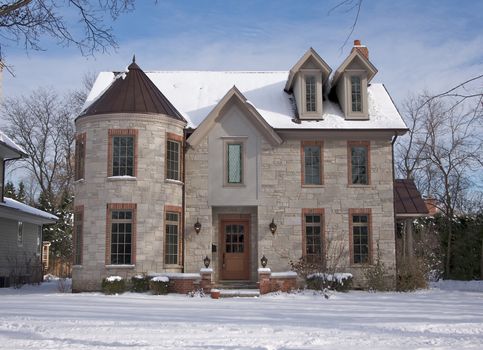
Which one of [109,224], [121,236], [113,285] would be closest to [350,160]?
[121,236]

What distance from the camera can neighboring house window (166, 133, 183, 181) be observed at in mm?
20172

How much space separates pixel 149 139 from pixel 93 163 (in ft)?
6.68

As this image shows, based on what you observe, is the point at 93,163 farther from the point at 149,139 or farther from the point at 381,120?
the point at 381,120

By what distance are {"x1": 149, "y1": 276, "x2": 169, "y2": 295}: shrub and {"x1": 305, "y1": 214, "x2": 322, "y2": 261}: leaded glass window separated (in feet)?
17.6

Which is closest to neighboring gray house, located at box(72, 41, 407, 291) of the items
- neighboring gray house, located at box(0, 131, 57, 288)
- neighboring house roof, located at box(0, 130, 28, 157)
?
neighboring house roof, located at box(0, 130, 28, 157)

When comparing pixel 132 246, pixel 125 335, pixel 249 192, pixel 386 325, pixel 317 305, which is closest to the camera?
pixel 125 335

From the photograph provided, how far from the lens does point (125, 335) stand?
9.41 metres

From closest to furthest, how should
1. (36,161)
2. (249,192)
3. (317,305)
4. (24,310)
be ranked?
1. (24,310)
2. (317,305)
3. (249,192)
4. (36,161)

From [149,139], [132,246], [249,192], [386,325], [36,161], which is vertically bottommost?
[386,325]

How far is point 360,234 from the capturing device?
69.0ft

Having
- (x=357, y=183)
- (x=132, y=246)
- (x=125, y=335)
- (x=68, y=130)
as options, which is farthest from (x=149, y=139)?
(x=68, y=130)

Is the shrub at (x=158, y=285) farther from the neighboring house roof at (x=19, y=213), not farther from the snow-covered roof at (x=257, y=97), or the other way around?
the neighboring house roof at (x=19, y=213)

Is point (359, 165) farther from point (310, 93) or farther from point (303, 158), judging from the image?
point (310, 93)

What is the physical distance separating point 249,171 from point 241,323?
10.4 meters
